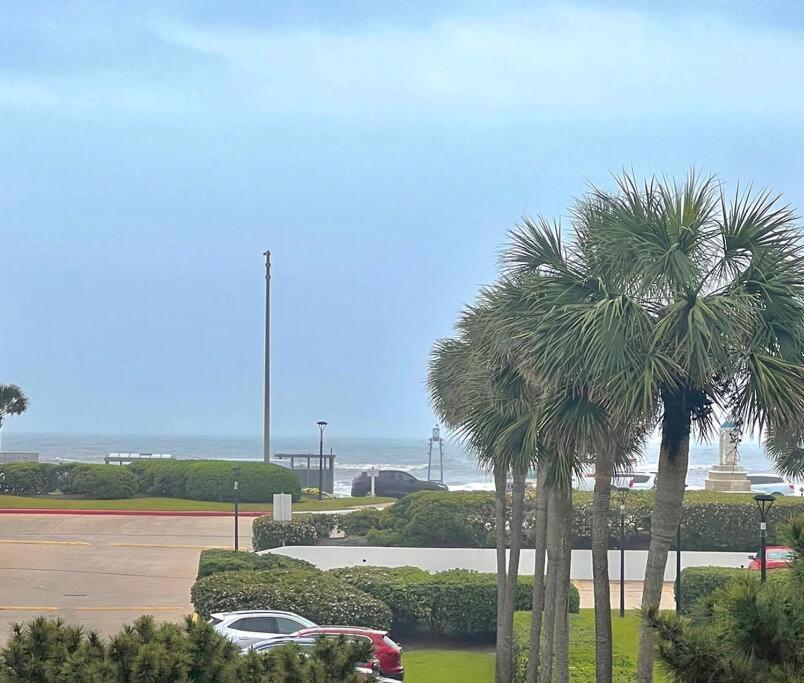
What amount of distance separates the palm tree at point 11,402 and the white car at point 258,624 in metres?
27.5

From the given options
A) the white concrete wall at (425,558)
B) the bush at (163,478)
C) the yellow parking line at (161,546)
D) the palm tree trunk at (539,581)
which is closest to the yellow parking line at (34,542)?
the yellow parking line at (161,546)

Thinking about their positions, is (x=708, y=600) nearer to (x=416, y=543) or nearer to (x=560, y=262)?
(x=560, y=262)

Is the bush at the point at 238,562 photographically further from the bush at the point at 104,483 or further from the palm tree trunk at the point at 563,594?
the bush at the point at 104,483

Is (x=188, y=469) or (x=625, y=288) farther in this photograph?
(x=188, y=469)

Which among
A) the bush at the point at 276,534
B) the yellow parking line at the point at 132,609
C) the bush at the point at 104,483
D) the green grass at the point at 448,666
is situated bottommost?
the green grass at the point at 448,666

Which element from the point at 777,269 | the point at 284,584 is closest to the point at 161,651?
the point at 777,269

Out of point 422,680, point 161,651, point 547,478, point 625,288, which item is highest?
point 625,288

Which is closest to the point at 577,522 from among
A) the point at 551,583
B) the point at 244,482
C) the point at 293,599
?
the point at 293,599

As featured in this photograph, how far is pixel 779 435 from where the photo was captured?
40.4ft

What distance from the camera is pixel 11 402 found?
148ft

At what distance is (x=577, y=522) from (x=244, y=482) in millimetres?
14089

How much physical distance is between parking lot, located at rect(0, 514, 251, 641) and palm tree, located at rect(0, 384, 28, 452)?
26.1ft

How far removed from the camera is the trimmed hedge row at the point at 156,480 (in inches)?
1666

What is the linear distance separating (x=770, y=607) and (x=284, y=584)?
53.0 ft
